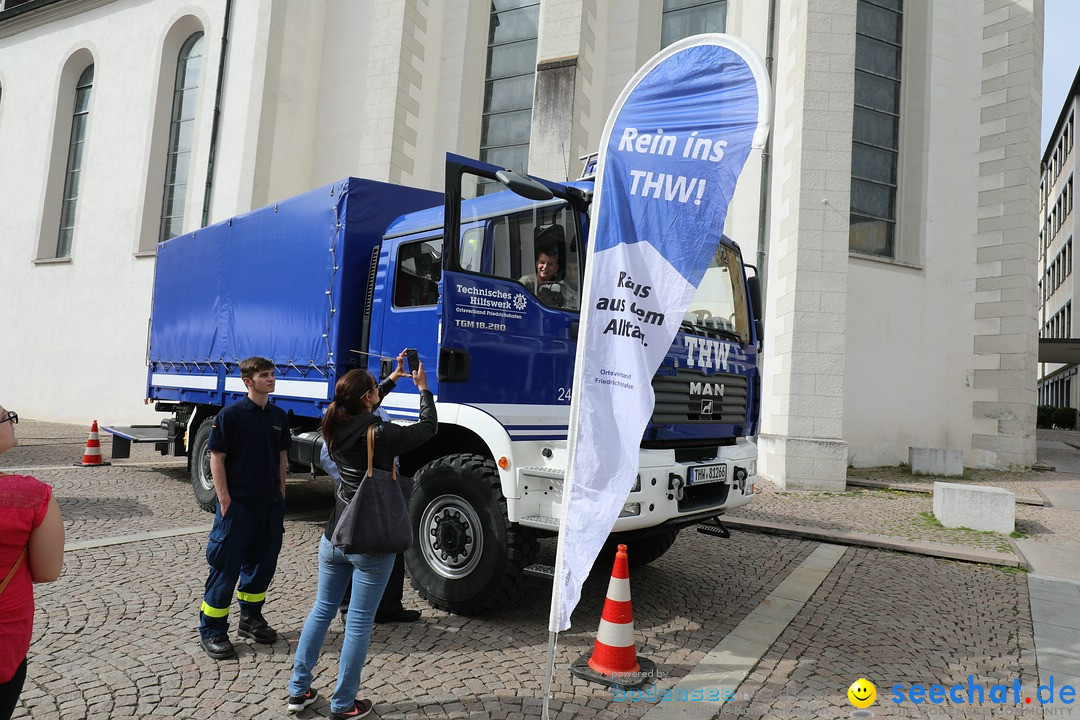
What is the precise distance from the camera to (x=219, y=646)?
3471 millimetres

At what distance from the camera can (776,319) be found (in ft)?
35.2

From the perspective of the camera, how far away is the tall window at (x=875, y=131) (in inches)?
493

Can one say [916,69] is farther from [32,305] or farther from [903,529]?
[32,305]

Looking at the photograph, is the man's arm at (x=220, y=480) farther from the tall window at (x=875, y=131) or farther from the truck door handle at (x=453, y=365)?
the tall window at (x=875, y=131)

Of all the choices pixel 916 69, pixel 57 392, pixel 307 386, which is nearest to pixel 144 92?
pixel 57 392

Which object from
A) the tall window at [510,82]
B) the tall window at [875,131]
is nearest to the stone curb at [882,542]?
the tall window at [875,131]

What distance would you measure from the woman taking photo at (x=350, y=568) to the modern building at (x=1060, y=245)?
122 ft

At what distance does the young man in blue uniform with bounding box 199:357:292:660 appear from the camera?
11.6ft

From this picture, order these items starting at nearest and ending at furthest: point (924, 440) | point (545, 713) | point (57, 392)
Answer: point (545, 713) < point (924, 440) < point (57, 392)

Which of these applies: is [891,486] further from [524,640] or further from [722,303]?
[524,640]

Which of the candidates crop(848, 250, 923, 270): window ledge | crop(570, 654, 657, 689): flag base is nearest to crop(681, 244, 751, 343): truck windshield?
crop(570, 654, 657, 689): flag base

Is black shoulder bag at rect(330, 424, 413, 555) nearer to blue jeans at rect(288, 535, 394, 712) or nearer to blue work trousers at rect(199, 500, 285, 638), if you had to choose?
blue jeans at rect(288, 535, 394, 712)

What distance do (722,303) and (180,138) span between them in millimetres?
16753

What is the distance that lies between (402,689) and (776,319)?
8.93 m
